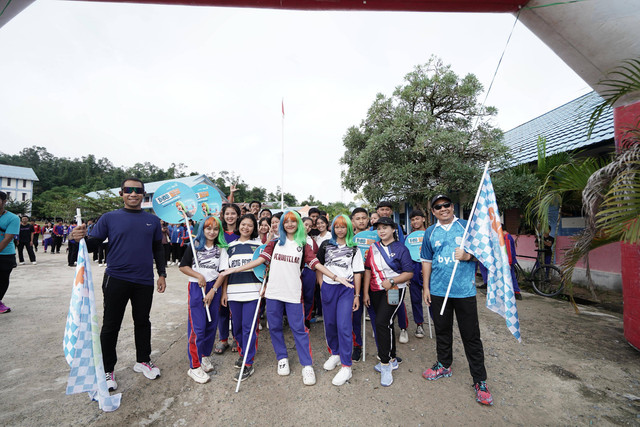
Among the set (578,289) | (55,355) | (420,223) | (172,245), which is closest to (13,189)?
(172,245)

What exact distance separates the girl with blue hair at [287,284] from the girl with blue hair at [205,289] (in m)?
0.24

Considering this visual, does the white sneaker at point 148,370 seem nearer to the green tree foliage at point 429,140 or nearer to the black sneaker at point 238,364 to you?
the black sneaker at point 238,364

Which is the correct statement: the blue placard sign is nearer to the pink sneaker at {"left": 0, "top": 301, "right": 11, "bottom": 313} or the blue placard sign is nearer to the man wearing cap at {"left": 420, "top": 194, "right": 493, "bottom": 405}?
the man wearing cap at {"left": 420, "top": 194, "right": 493, "bottom": 405}

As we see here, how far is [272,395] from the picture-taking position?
2.75 meters

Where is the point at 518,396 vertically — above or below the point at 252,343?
below

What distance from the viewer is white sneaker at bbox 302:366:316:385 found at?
2908 millimetres

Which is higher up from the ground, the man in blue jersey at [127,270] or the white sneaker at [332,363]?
the man in blue jersey at [127,270]

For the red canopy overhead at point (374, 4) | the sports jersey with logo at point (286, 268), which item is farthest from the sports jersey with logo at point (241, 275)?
the red canopy overhead at point (374, 4)

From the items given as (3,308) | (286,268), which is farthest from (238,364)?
(3,308)

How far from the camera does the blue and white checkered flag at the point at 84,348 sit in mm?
2340

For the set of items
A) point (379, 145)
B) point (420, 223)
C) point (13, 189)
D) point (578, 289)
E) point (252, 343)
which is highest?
point (13, 189)

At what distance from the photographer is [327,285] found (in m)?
3.18

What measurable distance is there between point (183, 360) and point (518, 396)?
3.76 metres

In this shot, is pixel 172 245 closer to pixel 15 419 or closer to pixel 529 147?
pixel 15 419
